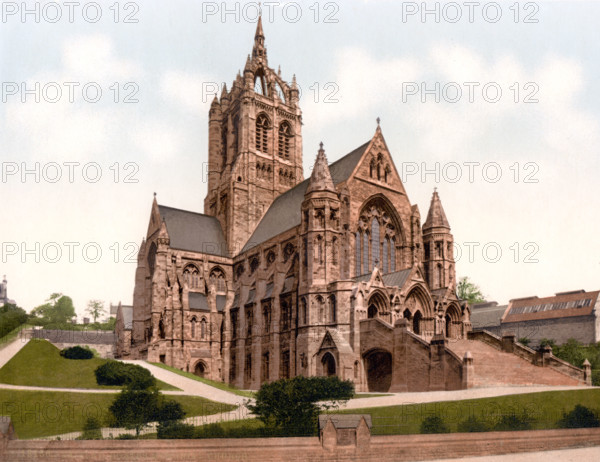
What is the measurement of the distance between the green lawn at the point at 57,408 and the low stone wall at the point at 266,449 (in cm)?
558

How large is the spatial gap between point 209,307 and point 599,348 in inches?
1493

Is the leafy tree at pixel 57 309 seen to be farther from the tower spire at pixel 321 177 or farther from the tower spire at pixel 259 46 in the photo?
the tower spire at pixel 321 177

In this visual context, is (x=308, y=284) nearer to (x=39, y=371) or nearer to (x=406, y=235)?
(x=406, y=235)

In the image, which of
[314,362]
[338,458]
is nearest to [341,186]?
[314,362]

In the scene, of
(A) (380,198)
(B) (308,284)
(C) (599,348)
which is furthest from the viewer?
(C) (599,348)

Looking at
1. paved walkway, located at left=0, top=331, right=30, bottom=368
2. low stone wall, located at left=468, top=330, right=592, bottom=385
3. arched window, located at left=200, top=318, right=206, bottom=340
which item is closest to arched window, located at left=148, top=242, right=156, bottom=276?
arched window, located at left=200, top=318, right=206, bottom=340

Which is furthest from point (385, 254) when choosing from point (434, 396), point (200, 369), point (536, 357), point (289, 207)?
point (434, 396)

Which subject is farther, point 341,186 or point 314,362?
point 341,186

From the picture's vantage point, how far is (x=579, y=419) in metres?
26.5

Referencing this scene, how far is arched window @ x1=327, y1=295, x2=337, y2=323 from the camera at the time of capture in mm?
44031

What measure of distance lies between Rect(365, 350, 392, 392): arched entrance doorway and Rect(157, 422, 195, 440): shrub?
2065 centimetres

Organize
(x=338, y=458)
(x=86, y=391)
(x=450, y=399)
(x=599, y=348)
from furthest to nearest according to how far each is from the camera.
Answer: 1. (x=599, y=348)
2. (x=86, y=391)
3. (x=450, y=399)
4. (x=338, y=458)

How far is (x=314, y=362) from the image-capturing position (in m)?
43.8

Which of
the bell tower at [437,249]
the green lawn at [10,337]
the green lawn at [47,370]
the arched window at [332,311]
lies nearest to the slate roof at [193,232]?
the green lawn at [10,337]
